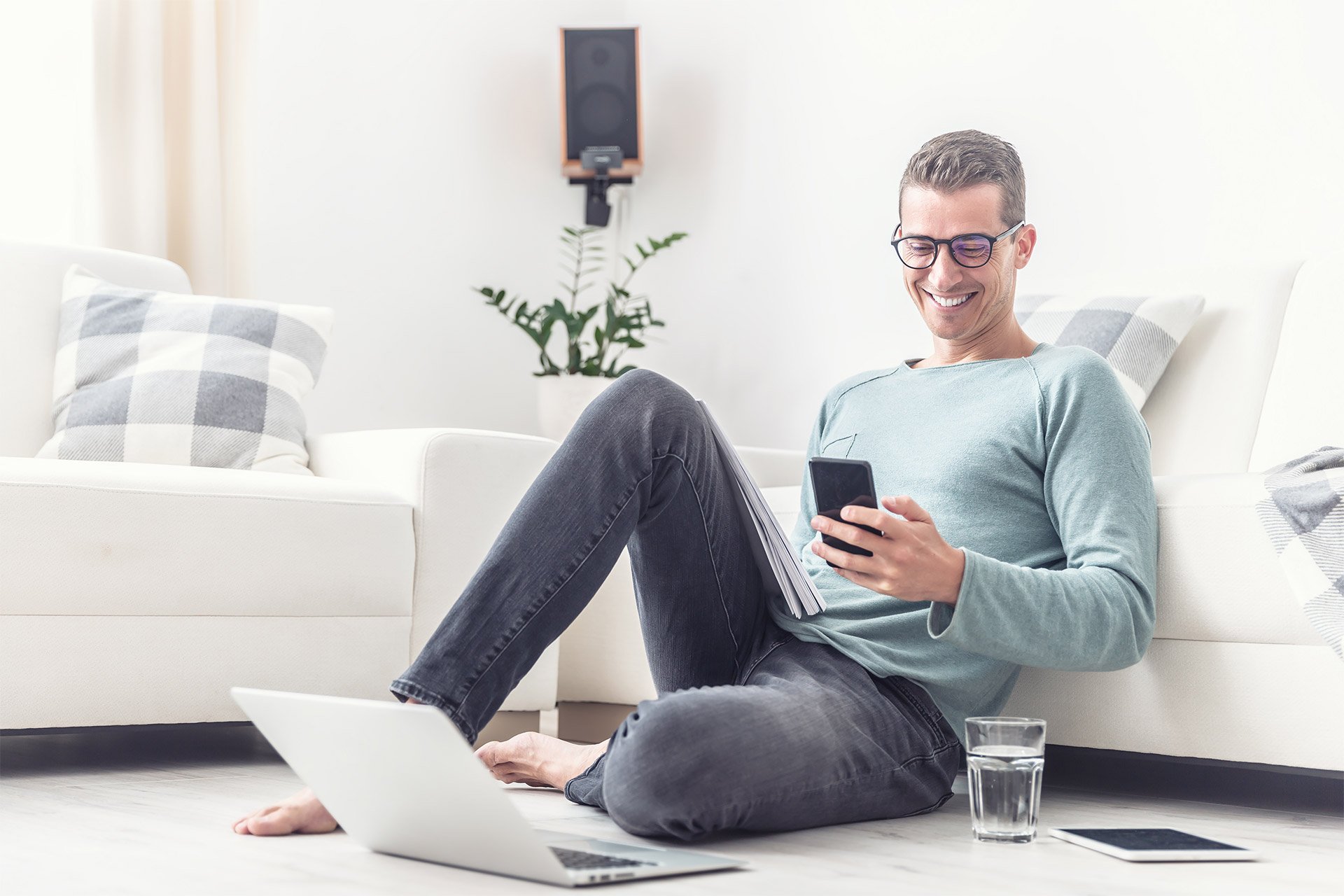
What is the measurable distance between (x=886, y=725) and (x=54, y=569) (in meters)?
1.02

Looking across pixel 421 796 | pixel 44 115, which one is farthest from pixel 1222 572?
pixel 44 115

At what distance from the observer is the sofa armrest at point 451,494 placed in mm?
1920

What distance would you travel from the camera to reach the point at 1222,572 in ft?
4.65

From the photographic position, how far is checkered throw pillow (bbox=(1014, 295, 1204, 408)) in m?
1.98

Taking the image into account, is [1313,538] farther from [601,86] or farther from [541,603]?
[601,86]

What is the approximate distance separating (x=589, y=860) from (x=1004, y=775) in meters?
0.41

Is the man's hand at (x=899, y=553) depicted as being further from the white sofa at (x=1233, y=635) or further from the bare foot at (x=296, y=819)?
the bare foot at (x=296, y=819)

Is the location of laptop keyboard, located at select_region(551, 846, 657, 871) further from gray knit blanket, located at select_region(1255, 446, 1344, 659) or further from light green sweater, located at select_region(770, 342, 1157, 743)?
gray knit blanket, located at select_region(1255, 446, 1344, 659)

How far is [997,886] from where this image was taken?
41.6 inches

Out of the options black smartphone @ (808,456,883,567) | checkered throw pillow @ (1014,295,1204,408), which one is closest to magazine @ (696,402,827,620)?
black smartphone @ (808,456,883,567)

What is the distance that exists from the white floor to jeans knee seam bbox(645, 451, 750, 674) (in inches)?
7.9

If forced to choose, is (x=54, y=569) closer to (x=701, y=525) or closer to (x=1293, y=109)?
(x=701, y=525)

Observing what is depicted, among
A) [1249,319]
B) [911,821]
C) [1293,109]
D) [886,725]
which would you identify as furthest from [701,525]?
[1293,109]

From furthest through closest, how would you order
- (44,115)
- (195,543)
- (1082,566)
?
(44,115) → (195,543) → (1082,566)
